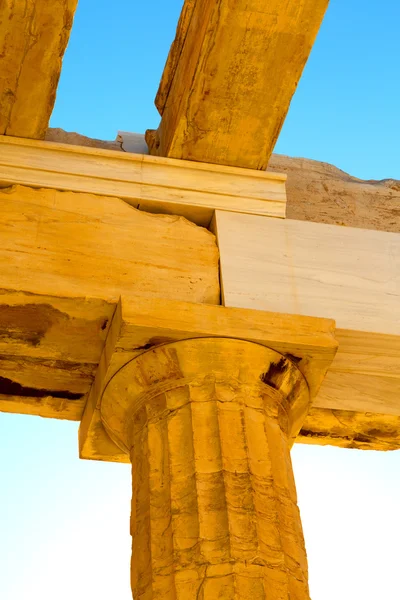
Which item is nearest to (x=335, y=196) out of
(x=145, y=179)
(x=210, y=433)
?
(x=145, y=179)

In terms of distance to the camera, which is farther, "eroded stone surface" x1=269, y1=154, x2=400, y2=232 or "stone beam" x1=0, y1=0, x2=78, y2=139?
"eroded stone surface" x1=269, y1=154, x2=400, y2=232

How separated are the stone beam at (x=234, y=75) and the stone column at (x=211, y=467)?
1.74 metres

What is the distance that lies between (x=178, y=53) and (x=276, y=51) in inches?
31.8

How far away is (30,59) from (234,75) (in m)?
1.31

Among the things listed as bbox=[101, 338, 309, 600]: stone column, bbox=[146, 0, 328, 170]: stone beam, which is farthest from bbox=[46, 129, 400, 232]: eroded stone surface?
bbox=[101, 338, 309, 600]: stone column

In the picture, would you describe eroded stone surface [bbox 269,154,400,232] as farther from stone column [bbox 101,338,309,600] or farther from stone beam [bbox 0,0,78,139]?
stone beam [bbox 0,0,78,139]

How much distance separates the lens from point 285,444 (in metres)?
5.53

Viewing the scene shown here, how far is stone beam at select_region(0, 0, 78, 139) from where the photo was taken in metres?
5.90

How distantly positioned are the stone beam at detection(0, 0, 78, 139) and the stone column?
1.93 meters

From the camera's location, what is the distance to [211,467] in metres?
5.05

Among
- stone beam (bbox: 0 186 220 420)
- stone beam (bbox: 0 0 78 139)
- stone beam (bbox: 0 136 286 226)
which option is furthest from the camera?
stone beam (bbox: 0 136 286 226)

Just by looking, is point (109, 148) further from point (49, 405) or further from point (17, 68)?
point (49, 405)

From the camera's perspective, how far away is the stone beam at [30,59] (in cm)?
590

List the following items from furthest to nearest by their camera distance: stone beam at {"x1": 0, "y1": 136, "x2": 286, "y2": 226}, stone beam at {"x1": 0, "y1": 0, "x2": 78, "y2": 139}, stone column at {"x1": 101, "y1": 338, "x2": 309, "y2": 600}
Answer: stone beam at {"x1": 0, "y1": 136, "x2": 286, "y2": 226} < stone beam at {"x1": 0, "y1": 0, "x2": 78, "y2": 139} < stone column at {"x1": 101, "y1": 338, "x2": 309, "y2": 600}
